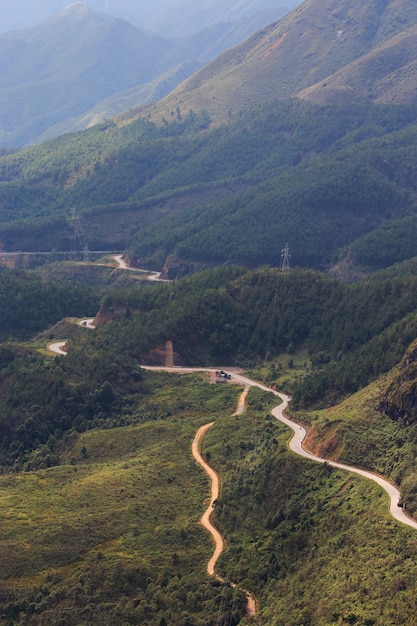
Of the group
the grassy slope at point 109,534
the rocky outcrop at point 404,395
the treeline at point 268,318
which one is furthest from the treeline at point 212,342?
the rocky outcrop at point 404,395

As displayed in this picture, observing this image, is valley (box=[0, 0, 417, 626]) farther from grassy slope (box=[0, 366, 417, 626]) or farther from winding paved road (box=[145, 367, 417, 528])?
winding paved road (box=[145, 367, 417, 528])

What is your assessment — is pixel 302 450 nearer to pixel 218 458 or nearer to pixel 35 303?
pixel 218 458

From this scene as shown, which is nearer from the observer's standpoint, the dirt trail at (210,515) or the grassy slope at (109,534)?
the dirt trail at (210,515)

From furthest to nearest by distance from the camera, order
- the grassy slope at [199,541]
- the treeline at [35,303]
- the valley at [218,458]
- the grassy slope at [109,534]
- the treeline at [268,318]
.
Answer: the treeline at [35,303], the treeline at [268,318], the grassy slope at [109,534], the valley at [218,458], the grassy slope at [199,541]

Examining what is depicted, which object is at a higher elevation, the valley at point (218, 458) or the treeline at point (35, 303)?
the treeline at point (35, 303)

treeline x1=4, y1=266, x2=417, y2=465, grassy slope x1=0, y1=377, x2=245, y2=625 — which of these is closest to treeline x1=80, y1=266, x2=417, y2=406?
treeline x1=4, y1=266, x2=417, y2=465

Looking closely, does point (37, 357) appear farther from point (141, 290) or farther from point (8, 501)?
point (8, 501)

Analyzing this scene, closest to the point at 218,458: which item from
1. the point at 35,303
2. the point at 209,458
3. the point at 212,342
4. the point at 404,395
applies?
the point at 209,458

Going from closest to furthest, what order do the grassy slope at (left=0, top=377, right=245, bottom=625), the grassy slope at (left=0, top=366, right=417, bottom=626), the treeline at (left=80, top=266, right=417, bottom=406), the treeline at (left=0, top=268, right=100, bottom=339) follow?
the grassy slope at (left=0, top=366, right=417, bottom=626), the grassy slope at (left=0, top=377, right=245, bottom=625), the treeline at (left=80, top=266, right=417, bottom=406), the treeline at (left=0, top=268, right=100, bottom=339)

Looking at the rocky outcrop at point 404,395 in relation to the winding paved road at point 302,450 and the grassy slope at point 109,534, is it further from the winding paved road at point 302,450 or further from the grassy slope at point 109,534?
the grassy slope at point 109,534

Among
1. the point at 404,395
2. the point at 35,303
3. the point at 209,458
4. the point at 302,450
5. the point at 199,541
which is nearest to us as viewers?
the point at 199,541

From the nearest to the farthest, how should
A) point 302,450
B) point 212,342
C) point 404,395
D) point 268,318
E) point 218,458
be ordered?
point 404,395
point 302,450
point 218,458
point 212,342
point 268,318
